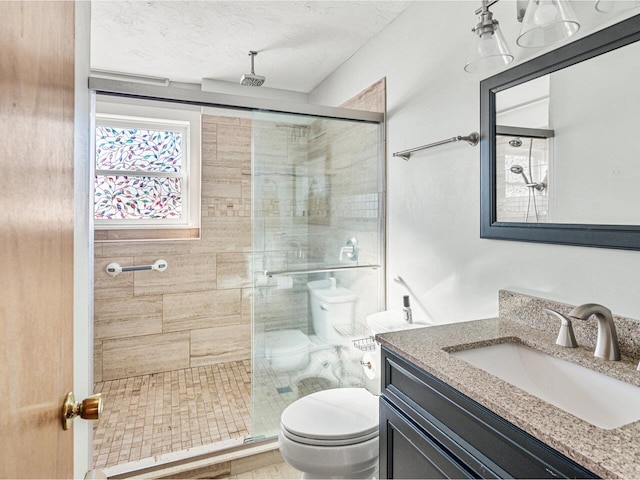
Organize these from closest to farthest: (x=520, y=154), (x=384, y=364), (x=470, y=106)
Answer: (x=384, y=364) → (x=520, y=154) → (x=470, y=106)

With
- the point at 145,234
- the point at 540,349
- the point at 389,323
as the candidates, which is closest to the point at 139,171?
the point at 145,234

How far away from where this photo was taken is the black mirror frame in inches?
40.5

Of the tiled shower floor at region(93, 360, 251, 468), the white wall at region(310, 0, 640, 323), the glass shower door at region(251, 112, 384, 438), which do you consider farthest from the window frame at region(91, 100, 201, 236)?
the white wall at region(310, 0, 640, 323)

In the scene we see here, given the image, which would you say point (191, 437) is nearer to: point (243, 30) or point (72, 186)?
point (72, 186)

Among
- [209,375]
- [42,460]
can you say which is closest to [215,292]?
[209,375]

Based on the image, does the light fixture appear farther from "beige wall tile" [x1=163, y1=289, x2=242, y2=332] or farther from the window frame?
"beige wall tile" [x1=163, y1=289, x2=242, y2=332]

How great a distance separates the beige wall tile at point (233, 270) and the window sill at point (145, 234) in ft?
0.95

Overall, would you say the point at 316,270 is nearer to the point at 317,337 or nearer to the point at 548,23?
the point at 317,337

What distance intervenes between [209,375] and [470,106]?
2665 millimetres

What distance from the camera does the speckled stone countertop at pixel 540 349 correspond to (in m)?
0.63

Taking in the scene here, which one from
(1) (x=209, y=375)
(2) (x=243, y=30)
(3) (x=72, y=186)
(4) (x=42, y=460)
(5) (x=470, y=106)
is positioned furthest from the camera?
(1) (x=209, y=375)

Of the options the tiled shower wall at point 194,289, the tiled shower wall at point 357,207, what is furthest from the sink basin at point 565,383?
the tiled shower wall at point 194,289

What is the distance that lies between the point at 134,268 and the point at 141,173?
773 mm

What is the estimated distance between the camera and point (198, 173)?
3076 mm
